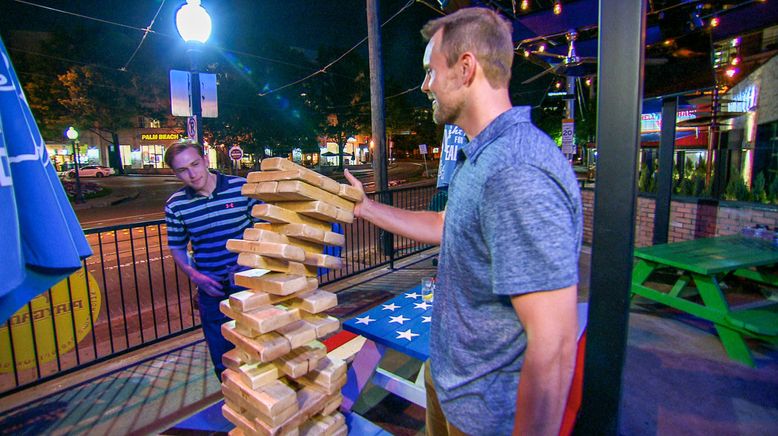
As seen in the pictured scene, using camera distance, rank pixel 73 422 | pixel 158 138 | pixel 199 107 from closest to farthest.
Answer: pixel 73 422
pixel 199 107
pixel 158 138

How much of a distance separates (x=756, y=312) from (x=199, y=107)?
7.84 m

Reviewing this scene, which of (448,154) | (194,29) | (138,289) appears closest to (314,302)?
(448,154)

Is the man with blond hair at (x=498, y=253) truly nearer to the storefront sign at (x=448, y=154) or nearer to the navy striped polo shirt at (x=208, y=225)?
the navy striped polo shirt at (x=208, y=225)

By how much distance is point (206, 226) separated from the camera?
10.6ft

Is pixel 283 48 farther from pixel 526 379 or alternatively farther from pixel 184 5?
pixel 526 379

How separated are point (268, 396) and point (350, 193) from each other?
1.09m

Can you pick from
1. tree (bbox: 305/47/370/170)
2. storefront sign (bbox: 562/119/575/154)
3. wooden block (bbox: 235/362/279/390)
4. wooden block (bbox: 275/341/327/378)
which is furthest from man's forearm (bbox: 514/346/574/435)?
tree (bbox: 305/47/370/170)

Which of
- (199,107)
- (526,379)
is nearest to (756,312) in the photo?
(526,379)

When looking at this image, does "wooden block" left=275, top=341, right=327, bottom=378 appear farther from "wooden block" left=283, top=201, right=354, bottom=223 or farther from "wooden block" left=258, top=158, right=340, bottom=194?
"wooden block" left=258, top=158, right=340, bottom=194

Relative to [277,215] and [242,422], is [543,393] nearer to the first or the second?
[277,215]

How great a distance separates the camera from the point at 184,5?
6.34m

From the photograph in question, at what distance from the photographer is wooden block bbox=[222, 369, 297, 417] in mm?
1956

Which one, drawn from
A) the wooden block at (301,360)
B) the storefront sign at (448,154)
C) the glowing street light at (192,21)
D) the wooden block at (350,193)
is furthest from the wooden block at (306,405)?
the glowing street light at (192,21)

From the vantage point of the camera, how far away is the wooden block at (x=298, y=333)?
203 centimetres
